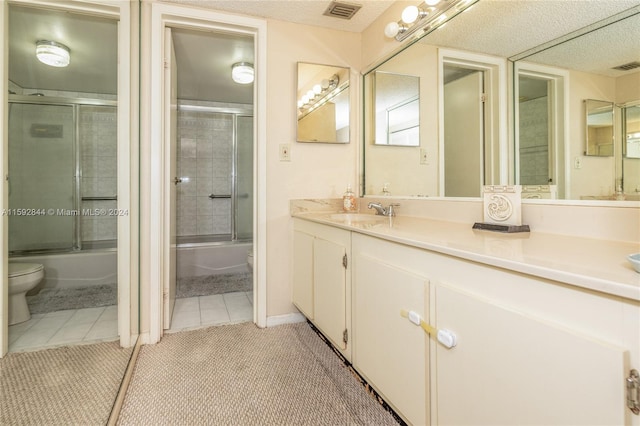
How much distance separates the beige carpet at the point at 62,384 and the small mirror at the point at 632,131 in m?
1.94

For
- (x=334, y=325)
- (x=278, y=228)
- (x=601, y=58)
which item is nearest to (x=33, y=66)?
(x=278, y=228)

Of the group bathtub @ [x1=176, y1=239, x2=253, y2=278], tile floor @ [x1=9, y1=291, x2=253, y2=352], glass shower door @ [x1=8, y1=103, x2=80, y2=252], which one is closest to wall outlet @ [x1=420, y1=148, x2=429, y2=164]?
tile floor @ [x1=9, y1=291, x2=253, y2=352]

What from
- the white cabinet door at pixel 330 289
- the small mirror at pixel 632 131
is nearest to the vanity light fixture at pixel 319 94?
the white cabinet door at pixel 330 289

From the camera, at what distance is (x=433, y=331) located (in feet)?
2.95

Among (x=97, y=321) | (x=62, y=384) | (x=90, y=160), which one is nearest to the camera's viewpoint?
(x=62, y=384)

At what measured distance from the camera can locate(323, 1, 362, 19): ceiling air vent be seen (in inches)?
75.1

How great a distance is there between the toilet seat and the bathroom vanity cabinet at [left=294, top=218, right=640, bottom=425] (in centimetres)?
186

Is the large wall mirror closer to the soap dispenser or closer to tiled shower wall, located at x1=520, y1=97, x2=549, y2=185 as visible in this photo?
tiled shower wall, located at x1=520, y1=97, x2=549, y2=185

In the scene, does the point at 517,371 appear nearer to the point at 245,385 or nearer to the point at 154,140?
the point at 245,385

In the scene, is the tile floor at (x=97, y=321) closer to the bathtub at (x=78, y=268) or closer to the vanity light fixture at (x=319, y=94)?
the bathtub at (x=78, y=268)

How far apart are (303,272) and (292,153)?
78 centimetres

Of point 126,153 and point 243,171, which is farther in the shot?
point 243,171

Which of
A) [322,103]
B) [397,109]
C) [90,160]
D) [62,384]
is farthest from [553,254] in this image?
[90,160]

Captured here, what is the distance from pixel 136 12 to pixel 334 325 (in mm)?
2028
